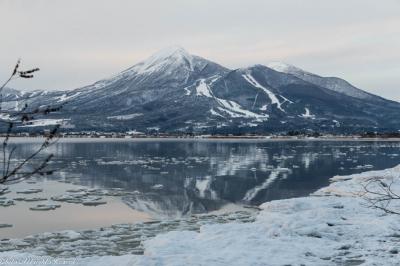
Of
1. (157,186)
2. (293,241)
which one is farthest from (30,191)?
(293,241)

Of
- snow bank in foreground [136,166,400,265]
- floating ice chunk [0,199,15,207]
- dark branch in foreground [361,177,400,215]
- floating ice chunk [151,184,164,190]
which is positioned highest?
dark branch in foreground [361,177,400,215]

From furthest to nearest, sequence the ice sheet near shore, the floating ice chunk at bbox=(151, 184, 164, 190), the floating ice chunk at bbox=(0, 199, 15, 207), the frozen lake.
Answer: the floating ice chunk at bbox=(151, 184, 164, 190)
the floating ice chunk at bbox=(0, 199, 15, 207)
the frozen lake
the ice sheet near shore

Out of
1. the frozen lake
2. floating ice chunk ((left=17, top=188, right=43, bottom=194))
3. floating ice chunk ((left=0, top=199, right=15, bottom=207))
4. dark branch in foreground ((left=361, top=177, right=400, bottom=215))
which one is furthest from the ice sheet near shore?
floating ice chunk ((left=17, top=188, right=43, bottom=194))

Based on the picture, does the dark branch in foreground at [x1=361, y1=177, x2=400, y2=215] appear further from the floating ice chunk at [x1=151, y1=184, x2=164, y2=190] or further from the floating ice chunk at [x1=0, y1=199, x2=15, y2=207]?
the floating ice chunk at [x1=0, y1=199, x2=15, y2=207]

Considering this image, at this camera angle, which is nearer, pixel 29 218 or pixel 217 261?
pixel 217 261

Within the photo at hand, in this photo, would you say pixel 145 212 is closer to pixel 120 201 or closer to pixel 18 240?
pixel 120 201

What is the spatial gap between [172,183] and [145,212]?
1497cm

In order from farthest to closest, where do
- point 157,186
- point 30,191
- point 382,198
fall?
point 157,186, point 30,191, point 382,198

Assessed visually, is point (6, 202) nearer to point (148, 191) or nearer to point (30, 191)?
point (30, 191)

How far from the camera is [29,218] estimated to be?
987 inches

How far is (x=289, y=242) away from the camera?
56.9 ft

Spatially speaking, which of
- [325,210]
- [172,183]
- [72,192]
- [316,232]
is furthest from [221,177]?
[316,232]

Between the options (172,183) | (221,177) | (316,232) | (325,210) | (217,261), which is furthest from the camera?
(221,177)

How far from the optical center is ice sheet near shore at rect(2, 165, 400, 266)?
14797 mm
